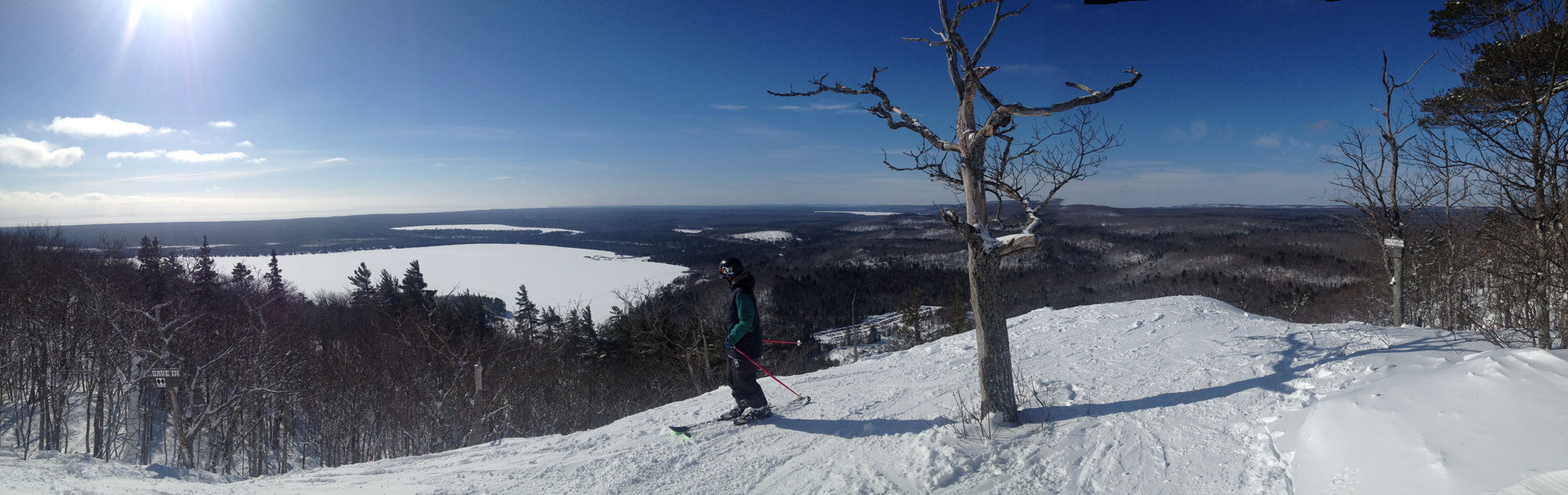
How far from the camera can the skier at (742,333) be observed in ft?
20.4

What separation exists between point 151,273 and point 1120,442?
56176 millimetres

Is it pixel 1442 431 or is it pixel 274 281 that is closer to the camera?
pixel 1442 431

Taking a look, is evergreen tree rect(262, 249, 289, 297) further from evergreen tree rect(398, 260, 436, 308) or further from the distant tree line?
evergreen tree rect(398, 260, 436, 308)

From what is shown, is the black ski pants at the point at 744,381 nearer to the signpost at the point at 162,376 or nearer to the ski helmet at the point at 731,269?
the ski helmet at the point at 731,269

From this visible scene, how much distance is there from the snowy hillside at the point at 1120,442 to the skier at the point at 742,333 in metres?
0.47

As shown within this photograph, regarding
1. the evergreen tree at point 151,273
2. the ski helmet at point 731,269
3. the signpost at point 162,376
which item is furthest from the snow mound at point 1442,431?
the evergreen tree at point 151,273

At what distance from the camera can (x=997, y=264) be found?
5.50 meters

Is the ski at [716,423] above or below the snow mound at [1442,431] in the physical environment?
below

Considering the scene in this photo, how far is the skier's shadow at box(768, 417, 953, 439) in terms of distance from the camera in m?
5.70

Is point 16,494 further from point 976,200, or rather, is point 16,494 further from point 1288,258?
point 1288,258

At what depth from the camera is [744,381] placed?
20.7 feet

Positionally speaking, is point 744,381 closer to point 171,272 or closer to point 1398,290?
point 1398,290

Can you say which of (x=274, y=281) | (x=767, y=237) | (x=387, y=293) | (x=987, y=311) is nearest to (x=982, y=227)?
(x=987, y=311)

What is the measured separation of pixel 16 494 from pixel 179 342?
20.4 m
